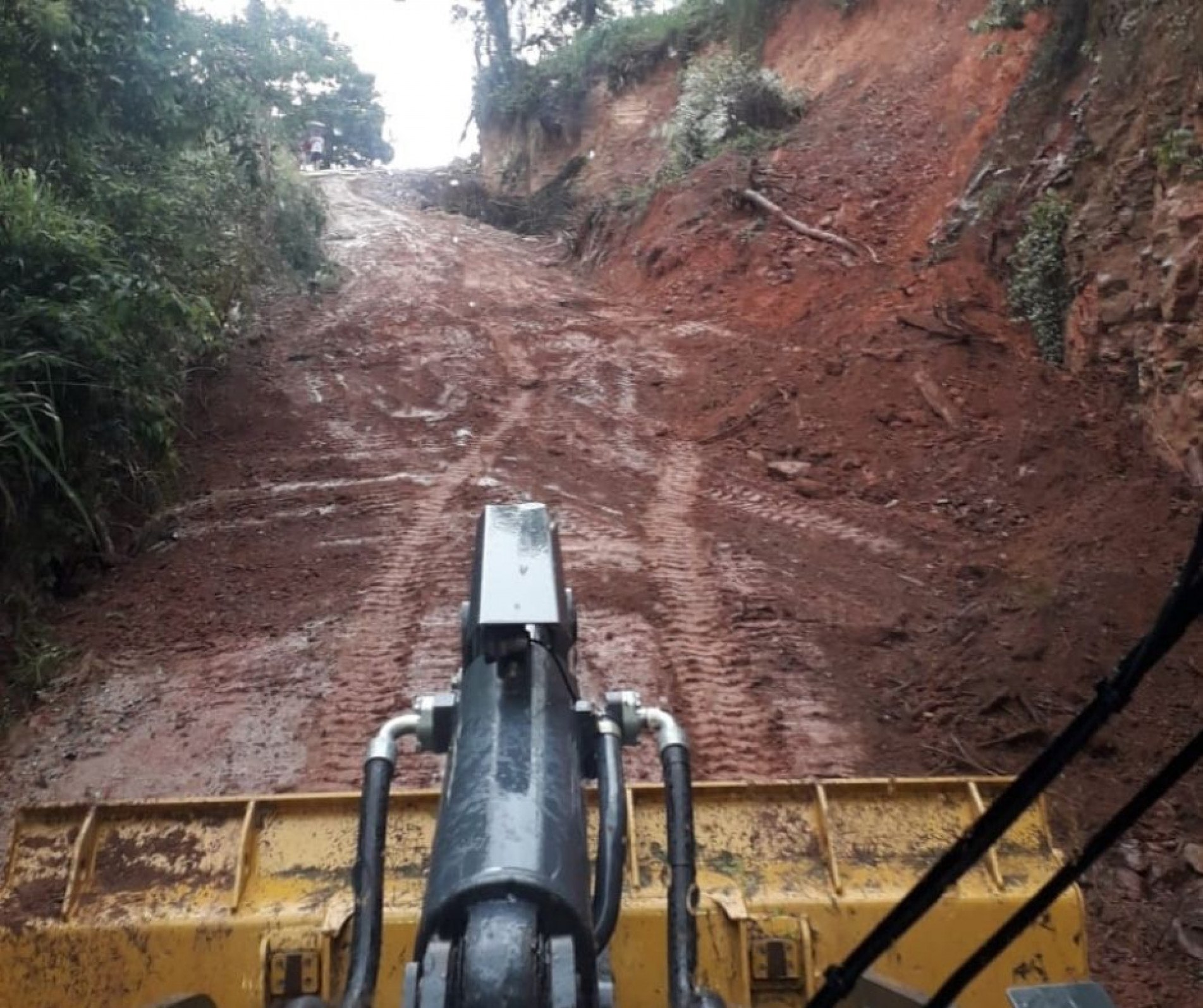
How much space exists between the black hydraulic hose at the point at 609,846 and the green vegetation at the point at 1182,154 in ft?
22.3

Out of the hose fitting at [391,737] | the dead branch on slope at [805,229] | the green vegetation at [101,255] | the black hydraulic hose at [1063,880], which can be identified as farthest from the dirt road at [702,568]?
the black hydraulic hose at [1063,880]

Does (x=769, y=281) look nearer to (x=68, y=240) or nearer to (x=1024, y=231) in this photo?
(x=1024, y=231)

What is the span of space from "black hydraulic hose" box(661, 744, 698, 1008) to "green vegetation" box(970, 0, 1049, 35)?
10.5 meters

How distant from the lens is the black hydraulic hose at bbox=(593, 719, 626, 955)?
164 centimetres

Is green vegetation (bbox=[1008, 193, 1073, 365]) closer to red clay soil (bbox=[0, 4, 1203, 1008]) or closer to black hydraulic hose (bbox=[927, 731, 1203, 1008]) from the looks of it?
red clay soil (bbox=[0, 4, 1203, 1008])

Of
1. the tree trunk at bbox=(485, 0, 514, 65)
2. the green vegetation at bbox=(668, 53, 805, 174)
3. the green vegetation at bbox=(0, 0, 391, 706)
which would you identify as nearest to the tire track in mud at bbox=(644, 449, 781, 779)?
the green vegetation at bbox=(0, 0, 391, 706)

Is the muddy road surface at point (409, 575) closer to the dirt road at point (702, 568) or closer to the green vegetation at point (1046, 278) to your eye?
the dirt road at point (702, 568)

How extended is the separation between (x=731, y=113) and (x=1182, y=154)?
9.29 metres

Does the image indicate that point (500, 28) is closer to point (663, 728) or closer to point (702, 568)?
point (702, 568)

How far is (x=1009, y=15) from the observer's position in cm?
1052

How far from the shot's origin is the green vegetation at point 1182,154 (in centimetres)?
709

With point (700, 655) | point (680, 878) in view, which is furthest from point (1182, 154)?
point (680, 878)

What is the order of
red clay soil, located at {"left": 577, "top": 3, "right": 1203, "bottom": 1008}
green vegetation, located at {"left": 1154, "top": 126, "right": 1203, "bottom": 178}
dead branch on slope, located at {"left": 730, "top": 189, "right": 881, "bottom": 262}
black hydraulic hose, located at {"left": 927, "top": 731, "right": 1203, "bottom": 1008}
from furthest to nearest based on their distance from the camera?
dead branch on slope, located at {"left": 730, "top": 189, "right": 881, "bottom": 262}
green vegetation, located at {"left": 1154, "top": 126, "right": 1203, "bottom": 178}
red clay soil, located at {"left": 577, "top": 3, "right": 1203, "bottom": 1008}
black hydraulic hose, located at {"left": 927, "top": 731, "right": 1203, "bottom": 1008}

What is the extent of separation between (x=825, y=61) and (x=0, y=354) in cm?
1288
